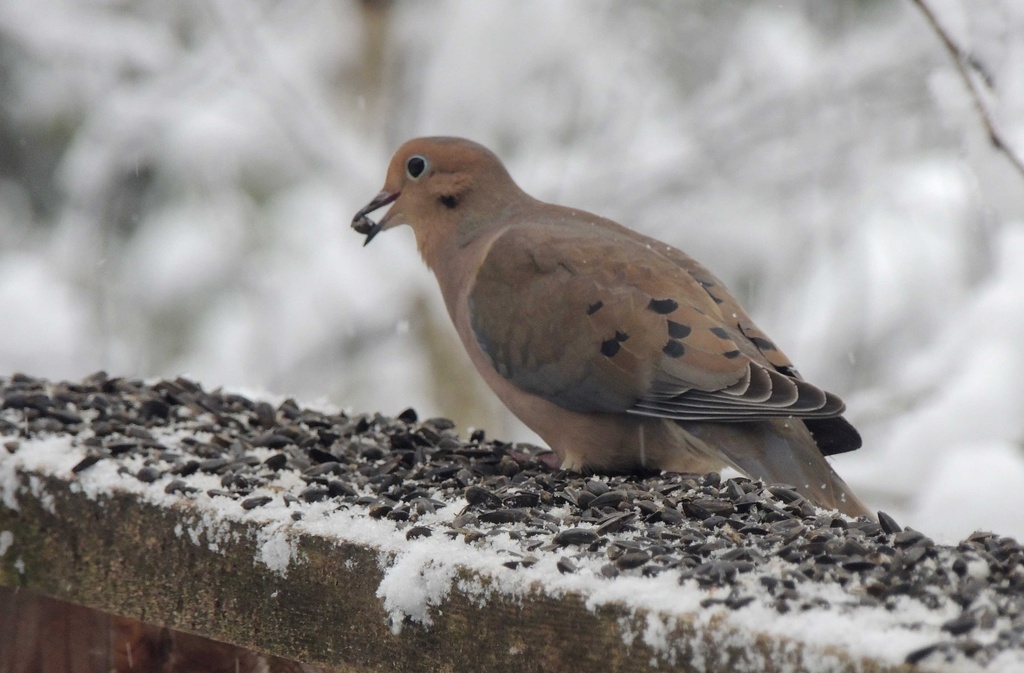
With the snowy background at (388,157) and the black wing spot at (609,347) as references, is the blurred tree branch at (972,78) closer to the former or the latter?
the black wing spot at (609,347)

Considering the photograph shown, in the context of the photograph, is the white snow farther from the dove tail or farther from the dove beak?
the dove beak

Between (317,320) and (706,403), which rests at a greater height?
(317,320)

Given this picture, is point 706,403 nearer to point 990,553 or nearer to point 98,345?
point 990,553

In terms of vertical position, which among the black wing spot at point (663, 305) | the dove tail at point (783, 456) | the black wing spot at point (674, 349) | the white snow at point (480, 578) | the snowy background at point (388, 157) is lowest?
the white snow at point (480, 578)

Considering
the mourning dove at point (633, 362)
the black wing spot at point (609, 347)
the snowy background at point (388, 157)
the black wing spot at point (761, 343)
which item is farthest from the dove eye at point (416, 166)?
the snowy background at point (388, 157)

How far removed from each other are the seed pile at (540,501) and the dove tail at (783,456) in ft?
0.50

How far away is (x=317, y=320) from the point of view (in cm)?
910

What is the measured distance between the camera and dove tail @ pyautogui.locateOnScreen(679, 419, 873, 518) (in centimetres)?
280

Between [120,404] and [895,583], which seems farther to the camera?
[120,404]

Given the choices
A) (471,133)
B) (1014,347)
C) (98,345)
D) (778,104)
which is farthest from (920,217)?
(98,345)

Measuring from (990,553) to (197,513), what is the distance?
144 centimetres

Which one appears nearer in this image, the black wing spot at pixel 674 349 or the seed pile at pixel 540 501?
the seed pile at pixel 540 501

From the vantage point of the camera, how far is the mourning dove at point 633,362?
292 cm

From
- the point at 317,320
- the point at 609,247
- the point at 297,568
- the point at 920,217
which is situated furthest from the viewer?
the point at 317,320
